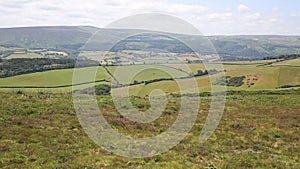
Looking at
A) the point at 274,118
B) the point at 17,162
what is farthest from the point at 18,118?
the point at 274,118

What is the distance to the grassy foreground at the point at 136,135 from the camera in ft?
47.1

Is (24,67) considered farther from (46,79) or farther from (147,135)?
(147,135)

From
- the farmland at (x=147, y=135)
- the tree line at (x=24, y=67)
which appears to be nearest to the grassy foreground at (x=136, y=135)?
the farmland at (x=147, y=135)

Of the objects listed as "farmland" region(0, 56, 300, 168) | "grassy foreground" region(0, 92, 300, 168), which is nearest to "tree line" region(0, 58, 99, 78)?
"farmland" region(0, 56, 300, 168)

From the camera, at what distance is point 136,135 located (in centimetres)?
1991

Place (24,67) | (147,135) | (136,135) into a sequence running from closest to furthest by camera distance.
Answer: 1. (136,135)
2. (147,135)
3. (24,67)

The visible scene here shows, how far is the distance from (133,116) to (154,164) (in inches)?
442

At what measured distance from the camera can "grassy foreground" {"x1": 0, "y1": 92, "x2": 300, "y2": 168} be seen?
14367 millimetres

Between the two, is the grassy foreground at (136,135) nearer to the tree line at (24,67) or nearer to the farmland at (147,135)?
the farmland at (147,135)

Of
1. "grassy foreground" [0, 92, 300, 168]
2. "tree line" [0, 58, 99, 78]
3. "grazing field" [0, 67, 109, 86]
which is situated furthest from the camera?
"tree line" [0, 58, 99, 78]

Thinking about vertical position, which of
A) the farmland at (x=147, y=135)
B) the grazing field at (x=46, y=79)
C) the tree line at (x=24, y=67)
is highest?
the farmland at (x=147, y=135)

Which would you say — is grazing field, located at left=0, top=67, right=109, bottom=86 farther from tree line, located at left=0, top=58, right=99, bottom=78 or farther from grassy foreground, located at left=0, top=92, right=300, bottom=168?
grassy foreground, located at left=0, top=92, right=300, bottom=168

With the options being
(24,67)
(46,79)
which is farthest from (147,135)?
(24,67)

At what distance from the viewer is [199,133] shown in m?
21.0
